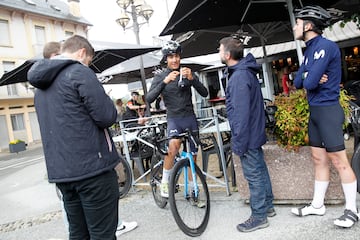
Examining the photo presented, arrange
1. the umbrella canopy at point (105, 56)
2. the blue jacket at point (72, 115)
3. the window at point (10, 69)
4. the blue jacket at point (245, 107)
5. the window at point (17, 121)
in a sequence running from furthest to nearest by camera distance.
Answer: the window at point (17, 121) < the window at point (10, 69) < the umbrella canopy at point (105, 56) < the blue jacket at point (245, 107) < the blue jacket at point (72, 115)

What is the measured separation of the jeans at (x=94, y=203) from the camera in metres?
2.17

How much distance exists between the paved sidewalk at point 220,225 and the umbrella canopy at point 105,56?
7.72ft

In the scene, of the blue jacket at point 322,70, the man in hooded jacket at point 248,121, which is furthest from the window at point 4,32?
the blue jacket at point 322,70

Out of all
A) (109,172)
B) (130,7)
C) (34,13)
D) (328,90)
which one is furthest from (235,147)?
(34,13)

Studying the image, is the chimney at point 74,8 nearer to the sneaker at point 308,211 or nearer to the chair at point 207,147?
the chair at point 207,147

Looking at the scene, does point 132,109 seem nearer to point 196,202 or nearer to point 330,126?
point 196,202

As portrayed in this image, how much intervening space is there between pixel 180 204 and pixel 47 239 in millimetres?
1627

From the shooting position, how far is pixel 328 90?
2945 mm

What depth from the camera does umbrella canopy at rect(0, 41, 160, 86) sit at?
5207 millimetres

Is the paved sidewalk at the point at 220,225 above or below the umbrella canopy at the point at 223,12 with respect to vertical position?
below

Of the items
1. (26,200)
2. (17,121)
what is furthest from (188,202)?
(17,121)

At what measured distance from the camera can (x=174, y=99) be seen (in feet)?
12.6

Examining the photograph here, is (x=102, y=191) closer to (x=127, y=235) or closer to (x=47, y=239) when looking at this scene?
(x=127, y=235)

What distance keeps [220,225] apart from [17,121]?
26.1 metres
